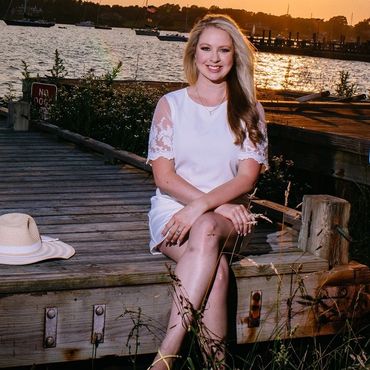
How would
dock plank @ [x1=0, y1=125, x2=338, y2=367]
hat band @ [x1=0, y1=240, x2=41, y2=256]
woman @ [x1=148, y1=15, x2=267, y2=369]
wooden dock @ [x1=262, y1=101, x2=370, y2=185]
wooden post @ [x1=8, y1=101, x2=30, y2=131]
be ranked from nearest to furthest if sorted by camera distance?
dock plank @ [x1=0, y1=125, x2=338, y2=367] < hat band @ [x1=0, y1=240, x2=41, y2=256] < woman @ [x1=148, y1=15, x2=267, y2=369] < wooden dock @ [x1=262, y1=101, x2=370, y2=185] < wooden post @ [x1=8, y1=101, x2=30, y2=131]

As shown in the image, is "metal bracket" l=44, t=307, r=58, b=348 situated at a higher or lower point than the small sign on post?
lower

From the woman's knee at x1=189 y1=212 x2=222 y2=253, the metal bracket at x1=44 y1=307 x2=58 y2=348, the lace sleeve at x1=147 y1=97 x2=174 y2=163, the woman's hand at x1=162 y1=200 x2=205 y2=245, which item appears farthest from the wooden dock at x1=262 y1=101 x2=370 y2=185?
the metal bracket at x1=44 y1=307 x2=58 y2=348

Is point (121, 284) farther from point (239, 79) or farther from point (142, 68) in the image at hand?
point (142, 68)

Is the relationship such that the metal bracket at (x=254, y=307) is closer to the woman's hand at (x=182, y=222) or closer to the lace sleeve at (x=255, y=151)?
the woman's hand at (x=182, y=222)

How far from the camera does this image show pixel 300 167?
29.4ft

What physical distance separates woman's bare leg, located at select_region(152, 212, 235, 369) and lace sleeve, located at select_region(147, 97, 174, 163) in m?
0.65

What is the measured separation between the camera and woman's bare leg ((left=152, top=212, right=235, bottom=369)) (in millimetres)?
4074

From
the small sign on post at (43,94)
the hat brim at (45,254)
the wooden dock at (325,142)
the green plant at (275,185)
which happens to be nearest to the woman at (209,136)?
the hat brim at (45,254)

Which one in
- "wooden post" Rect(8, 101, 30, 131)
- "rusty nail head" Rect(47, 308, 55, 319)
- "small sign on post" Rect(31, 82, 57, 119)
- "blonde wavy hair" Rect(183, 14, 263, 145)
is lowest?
"rusty nail head" Rect(47, 308, 55, 319)

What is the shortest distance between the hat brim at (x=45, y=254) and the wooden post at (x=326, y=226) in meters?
1.40

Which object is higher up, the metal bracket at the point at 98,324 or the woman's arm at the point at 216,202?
the woman's arm at the point at 216,202

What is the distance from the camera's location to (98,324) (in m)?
4.38

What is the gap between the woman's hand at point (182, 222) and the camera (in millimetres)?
4488

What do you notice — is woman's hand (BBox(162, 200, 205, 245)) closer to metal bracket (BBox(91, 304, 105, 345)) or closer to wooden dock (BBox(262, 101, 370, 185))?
metal bracket (BBox(91, 304, 105, 345))
